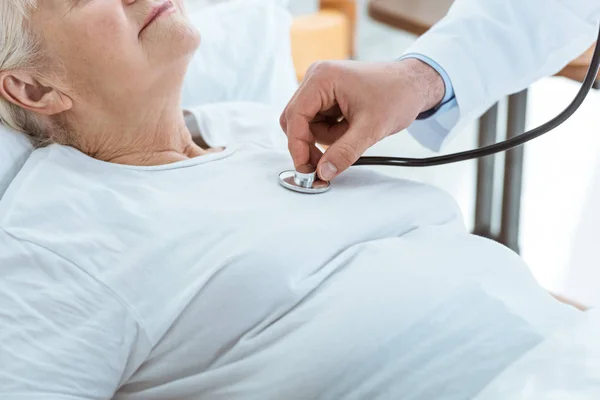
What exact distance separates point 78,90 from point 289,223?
17.9 inches

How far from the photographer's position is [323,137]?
52.2 inches

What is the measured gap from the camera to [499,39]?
1426mm

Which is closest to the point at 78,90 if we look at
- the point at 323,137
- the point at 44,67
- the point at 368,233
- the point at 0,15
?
the point at 44,67

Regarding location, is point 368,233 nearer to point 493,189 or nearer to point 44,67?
point 44,67

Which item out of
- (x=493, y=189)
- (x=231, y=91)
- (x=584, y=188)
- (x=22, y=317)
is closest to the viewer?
(x=22, y=317)

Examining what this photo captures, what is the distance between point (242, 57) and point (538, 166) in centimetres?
155

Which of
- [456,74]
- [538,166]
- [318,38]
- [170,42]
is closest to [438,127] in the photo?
[456,74]

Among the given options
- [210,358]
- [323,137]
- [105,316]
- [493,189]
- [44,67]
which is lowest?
[493,189]

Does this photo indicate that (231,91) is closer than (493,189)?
Yes

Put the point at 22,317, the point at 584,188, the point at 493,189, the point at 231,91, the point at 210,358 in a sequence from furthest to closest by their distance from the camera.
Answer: the point at 584,188 → the point at 493,189 → the point at 231,91 → the point at 210,358 → the point at 22,317

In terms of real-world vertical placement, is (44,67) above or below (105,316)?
above

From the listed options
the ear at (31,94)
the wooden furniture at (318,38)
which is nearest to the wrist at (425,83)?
the ear at (31,94)

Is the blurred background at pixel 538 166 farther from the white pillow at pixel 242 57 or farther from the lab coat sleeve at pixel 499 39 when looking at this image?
the lab coat sleeve at pixel 499 39

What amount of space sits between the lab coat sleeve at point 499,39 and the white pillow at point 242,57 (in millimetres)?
541
